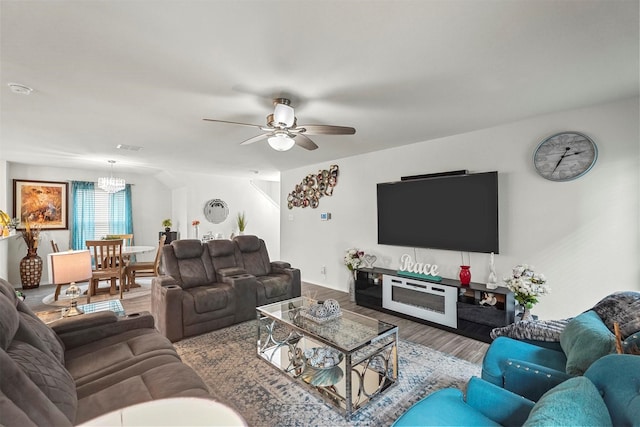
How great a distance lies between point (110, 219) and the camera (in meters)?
6.41

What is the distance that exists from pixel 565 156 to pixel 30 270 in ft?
27.6

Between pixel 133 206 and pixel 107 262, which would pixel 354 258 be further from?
pixel 133 206

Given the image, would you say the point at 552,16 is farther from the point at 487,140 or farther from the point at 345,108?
the point at 487,140

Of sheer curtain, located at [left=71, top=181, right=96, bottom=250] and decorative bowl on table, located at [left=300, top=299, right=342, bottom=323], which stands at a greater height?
sheer curtain, located at [left=71, top=181, right=96, bottom=250]

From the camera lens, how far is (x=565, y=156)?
285cm

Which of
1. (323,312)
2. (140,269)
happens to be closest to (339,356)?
(323,312)

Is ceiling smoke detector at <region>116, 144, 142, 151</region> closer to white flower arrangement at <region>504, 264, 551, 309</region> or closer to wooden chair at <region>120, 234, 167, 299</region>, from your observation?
wooden chair at <region>120, 234, 167, 299</region>

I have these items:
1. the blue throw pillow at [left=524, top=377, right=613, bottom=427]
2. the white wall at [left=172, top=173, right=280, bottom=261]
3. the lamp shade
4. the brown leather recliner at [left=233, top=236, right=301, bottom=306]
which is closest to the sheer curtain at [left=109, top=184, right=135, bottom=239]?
the white wall at [left=172, top=173, right=280, bottom=261]

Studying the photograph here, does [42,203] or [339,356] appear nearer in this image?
[339,356]

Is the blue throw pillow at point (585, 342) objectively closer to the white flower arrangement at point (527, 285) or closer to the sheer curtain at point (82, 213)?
the white flower arrangement at point (527, 285)

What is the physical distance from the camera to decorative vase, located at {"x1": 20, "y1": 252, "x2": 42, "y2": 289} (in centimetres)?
516

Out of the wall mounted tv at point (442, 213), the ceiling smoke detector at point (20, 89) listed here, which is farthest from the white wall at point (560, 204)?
the ceiling smoke detector at point (20, 89)

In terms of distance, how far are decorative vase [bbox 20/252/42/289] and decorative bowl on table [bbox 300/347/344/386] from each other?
19.5 feet

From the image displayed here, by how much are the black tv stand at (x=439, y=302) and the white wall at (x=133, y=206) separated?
5612mm
